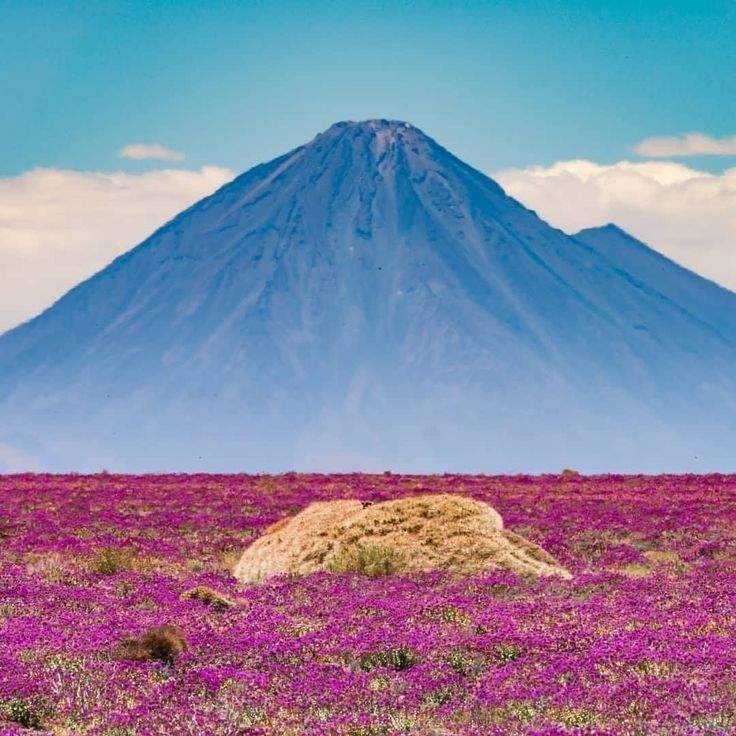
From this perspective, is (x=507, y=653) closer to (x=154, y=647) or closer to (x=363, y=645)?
(x=363, y=645)

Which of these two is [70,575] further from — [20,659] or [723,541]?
[723,541]

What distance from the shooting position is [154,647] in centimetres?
1500

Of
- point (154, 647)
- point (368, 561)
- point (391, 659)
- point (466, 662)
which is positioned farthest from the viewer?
point (368, 561)

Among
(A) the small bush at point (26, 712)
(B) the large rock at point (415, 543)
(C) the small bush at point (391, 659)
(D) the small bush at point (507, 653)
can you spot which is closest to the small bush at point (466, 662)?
(D) the small bush at point (507, 653)

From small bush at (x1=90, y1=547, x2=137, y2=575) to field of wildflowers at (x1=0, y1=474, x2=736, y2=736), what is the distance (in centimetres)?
4

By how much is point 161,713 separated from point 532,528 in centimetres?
2024

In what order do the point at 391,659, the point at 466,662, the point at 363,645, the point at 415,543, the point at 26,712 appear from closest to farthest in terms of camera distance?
the point at 26,712, the point at 466,662, the point at 391,659, the point at 363,645, the point at 415,543

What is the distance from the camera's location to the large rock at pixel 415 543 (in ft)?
73.1

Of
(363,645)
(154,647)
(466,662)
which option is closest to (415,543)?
(363,645)

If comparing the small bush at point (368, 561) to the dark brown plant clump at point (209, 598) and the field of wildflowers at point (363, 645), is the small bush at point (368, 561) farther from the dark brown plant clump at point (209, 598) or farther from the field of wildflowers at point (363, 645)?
the dark brown plant clump at point (209, 598)

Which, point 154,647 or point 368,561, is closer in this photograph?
point 154,647

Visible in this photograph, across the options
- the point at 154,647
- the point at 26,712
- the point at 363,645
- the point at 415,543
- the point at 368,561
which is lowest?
the point at 26,712

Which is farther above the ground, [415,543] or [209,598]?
[415,543]

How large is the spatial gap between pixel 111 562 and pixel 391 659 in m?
10.2
